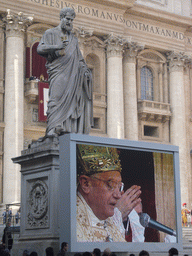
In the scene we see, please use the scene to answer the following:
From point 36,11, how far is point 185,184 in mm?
13145

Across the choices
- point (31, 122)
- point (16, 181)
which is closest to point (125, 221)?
point (16, 181)

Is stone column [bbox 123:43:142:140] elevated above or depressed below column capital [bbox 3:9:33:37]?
below

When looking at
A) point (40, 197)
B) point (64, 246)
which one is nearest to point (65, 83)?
point (40, 197)

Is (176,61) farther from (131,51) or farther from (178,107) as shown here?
(131,51)

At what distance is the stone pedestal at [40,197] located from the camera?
8.70 m

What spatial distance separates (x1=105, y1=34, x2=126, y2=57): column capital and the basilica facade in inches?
2.2

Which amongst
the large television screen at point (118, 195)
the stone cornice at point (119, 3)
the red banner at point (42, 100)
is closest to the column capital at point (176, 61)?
the stone cornice at point (119, 3)

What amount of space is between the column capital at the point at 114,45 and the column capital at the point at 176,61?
14.2 feet

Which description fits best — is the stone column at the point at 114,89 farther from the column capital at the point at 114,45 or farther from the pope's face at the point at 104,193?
the pope's face at the point at 104,193

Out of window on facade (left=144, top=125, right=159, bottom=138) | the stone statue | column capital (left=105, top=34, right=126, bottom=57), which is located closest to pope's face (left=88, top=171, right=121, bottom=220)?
the stone statue

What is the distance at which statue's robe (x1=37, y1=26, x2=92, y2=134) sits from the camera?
31.2ft

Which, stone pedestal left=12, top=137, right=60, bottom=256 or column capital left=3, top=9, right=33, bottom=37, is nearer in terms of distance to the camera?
stone pedestal left=12, top=137, right=60, bottom=256

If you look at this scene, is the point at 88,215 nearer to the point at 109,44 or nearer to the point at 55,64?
the point at 55,64

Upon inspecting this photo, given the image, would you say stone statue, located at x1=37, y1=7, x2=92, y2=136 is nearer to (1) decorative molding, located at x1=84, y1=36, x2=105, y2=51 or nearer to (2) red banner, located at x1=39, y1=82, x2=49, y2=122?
(2) red banner, located at x1=39, y1=82, x2=49, y2=122
